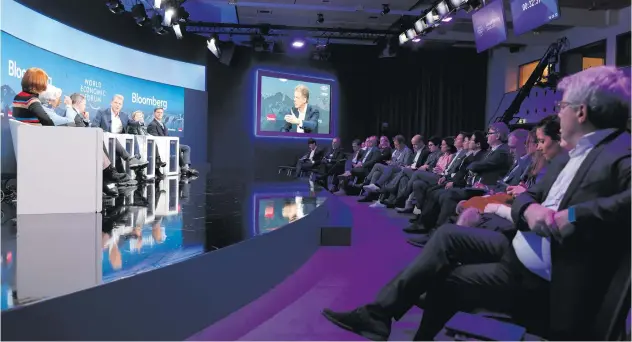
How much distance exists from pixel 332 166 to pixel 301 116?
432cm

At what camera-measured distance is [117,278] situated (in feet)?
5.93

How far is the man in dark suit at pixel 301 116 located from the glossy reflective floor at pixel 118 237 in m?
8.26

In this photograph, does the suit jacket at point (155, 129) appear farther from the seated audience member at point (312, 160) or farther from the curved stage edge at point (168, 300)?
the curved stage edge at point (168, 300)

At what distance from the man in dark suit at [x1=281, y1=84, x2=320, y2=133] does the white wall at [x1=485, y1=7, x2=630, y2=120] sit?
4.57 metres

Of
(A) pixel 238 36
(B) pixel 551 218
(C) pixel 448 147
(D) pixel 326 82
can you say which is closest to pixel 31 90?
(B) pixel 551 218

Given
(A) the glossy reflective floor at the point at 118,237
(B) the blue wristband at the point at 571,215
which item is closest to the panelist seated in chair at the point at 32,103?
(A) the glossy reflective floor at the point at 118,237

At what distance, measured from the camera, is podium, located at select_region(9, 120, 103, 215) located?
10.3ft

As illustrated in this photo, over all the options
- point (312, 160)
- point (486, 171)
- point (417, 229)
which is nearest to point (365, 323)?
point (417, 229)

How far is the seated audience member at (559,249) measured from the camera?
1.33m

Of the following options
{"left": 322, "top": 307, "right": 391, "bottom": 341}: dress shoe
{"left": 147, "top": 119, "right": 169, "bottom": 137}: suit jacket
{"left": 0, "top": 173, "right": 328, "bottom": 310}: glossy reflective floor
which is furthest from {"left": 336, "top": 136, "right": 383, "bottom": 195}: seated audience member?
{"left": 322, "top": 307, "right": 391, "bottom": 341}: dress shoe

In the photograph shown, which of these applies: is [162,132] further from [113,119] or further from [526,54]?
[526,54]

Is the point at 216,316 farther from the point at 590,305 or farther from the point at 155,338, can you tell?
the point at 590,305

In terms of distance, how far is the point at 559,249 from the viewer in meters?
1.39

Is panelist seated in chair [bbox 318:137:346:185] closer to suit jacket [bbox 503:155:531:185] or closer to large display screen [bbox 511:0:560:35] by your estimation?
large display screen [bbox 511:0:560:35]
